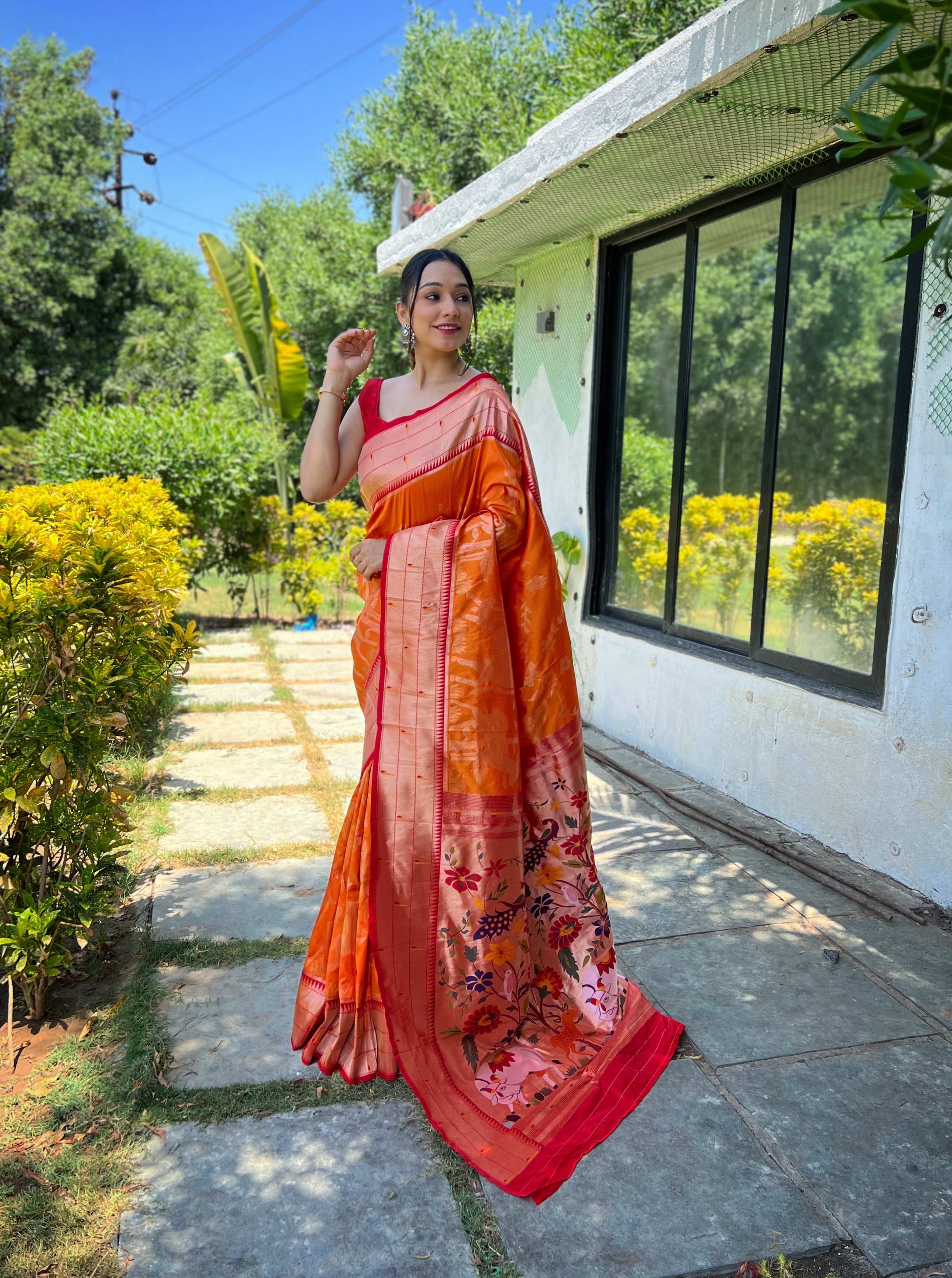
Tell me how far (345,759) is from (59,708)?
8.38 feet

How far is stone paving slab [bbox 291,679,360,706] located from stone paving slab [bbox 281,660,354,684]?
9cm

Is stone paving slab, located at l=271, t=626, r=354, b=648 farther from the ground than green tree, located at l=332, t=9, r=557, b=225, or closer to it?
closer to it

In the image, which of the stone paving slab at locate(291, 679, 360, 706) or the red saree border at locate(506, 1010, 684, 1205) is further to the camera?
the stone paving slab at locate(291, 679, 360, 706)

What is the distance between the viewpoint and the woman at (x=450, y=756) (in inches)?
86.8

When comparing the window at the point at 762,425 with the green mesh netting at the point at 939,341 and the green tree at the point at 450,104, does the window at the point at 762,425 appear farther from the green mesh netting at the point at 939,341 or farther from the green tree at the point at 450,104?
the green tree at the point at 450,104

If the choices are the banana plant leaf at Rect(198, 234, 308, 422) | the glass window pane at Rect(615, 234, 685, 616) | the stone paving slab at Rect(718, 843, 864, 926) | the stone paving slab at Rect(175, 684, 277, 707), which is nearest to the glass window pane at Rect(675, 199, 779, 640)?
the glass window pane at Rect(615, 234, 685, 616)

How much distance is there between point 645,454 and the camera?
6.73 meters

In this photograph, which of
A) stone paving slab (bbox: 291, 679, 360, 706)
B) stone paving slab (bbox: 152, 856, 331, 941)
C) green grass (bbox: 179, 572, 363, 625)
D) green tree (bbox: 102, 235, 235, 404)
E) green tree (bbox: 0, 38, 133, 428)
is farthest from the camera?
green tree (bbox: 102, 235, 235, 404)

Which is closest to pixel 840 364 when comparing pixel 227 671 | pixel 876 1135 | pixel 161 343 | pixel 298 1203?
pixel 227 671

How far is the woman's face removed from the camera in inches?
88.4

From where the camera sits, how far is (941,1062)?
2.30 metres

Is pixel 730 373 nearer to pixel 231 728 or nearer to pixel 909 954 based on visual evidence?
pixel 231 728

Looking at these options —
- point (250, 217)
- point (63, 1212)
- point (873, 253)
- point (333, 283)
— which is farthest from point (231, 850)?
point (250, 217)

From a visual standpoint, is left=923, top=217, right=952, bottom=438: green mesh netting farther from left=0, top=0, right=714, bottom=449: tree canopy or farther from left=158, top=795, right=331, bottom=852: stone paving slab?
left=0, top=0, right=714, bottom=449: tree canopy
